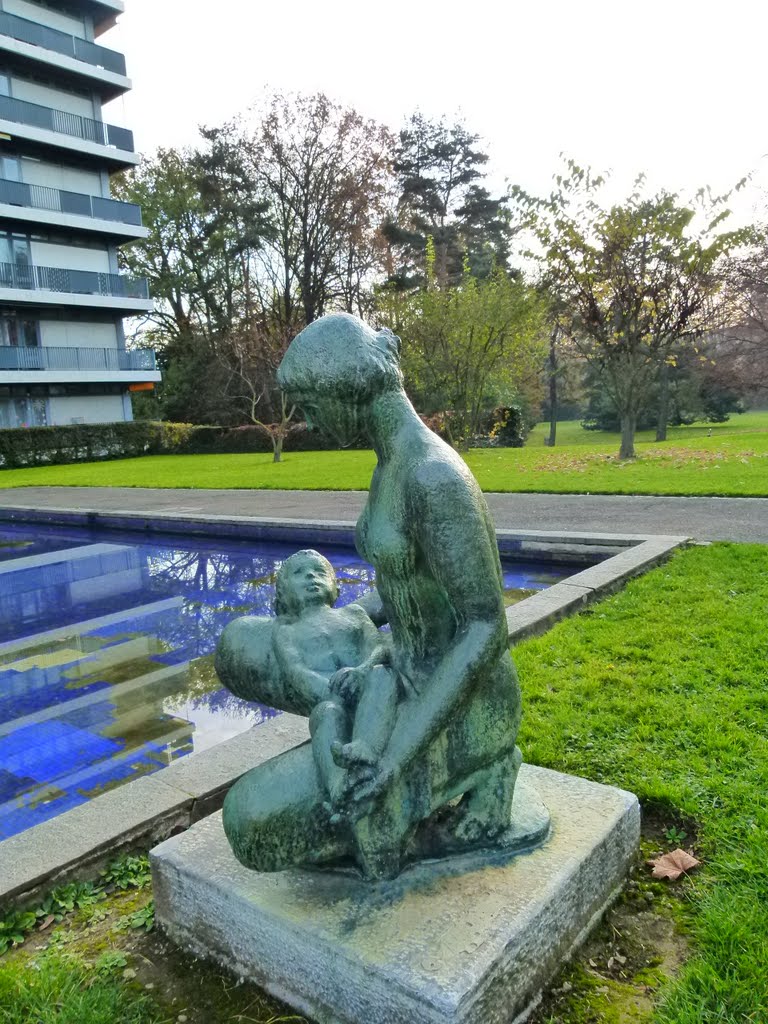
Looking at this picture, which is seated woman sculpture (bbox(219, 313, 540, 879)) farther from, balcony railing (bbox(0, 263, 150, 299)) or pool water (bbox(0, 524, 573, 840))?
balcony railing (bbox(0, 263, 150, 299))

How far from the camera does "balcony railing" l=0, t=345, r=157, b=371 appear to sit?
30109mm

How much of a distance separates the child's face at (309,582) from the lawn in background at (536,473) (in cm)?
992

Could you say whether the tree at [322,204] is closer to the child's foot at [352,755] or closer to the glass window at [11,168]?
the glass window at [11,168]

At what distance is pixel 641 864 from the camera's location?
2.61 m

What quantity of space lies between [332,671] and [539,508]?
8922 mm

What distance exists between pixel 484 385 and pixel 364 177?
49.5ft

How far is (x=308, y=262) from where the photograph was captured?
3441cm

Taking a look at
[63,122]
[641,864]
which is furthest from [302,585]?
[63,122]

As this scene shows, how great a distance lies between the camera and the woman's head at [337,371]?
1.94m

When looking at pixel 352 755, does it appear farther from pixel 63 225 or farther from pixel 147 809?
pixel 63 225


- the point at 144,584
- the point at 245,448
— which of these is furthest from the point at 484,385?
the point at 144,584

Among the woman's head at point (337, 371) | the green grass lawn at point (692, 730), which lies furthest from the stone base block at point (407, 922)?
the woman's head at point (337, 371)

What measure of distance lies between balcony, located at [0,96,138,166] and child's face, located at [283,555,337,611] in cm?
3495

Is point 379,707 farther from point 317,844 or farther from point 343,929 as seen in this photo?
point 343,929
